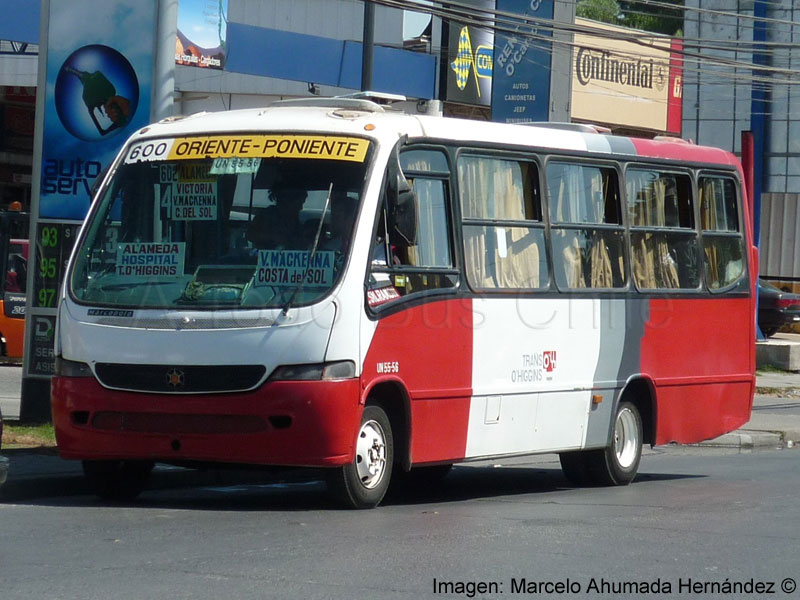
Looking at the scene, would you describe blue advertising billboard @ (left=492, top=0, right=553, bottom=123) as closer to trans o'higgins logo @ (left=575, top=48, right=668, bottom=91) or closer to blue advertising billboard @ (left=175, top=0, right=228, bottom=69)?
blue advertising billboard @ (left=175, top=0, right=228, bottom=69)

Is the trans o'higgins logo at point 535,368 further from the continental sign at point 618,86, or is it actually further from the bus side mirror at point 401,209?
the continental sign at point 618,86

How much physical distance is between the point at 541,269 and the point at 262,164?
257 cm

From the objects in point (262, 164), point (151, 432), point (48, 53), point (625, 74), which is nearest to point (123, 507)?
point (151, 432)

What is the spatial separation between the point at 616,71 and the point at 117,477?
32.0m

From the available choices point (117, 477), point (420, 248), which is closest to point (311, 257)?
point (420, 248)

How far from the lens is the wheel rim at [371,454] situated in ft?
30.2

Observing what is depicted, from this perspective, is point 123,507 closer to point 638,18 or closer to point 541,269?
point 541,269

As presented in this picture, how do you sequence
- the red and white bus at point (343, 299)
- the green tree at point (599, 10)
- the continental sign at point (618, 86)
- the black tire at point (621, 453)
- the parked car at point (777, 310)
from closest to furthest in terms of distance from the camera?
the red and white bus at point (343, 299) < the black tire at point (621, 453) < the parked car at point (777, 310) < the continental sign at point (618, 86) < the green tree at point (599, 10)

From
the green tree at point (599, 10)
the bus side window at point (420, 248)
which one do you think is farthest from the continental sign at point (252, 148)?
the green tree at point (599, 10)

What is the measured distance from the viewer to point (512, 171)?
10.8m

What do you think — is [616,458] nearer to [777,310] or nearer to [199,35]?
[777,310]

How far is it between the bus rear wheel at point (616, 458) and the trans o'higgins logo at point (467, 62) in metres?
20.9

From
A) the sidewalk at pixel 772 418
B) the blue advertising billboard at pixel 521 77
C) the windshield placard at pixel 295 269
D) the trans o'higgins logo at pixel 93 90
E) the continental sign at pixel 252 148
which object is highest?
the blue advertising billboard at pixel 521 77

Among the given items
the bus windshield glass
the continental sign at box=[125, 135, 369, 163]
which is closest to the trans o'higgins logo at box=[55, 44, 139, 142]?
the continental sign at box=[125, 135, 369, 163]
